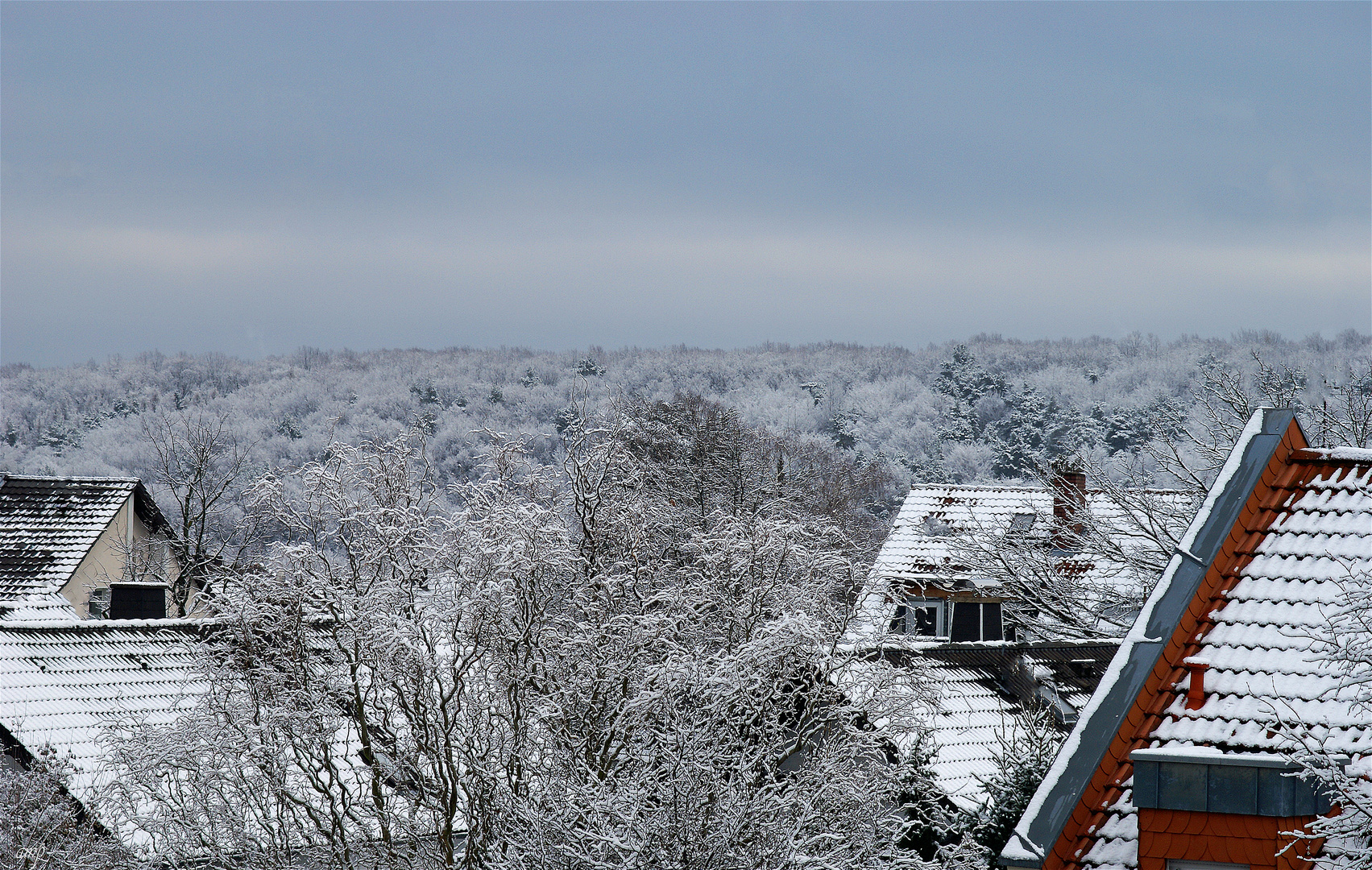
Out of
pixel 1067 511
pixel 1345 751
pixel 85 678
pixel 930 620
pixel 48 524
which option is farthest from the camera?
pixel 930 620

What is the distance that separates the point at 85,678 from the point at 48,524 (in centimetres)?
1427

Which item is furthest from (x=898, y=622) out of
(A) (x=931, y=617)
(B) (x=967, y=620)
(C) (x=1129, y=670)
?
(C) (x=1129, y=670)

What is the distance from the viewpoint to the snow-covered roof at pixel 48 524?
101 feet

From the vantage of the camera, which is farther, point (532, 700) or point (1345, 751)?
point (532, 700)

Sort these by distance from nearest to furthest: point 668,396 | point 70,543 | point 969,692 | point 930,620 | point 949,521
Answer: point 969,692, point 70,543, point 949,521, point 930,620, point 668,396

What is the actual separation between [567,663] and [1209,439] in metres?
14.9

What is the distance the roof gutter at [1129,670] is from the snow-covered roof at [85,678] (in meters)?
12.9

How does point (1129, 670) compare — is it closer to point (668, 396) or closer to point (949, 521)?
point (949, 521)

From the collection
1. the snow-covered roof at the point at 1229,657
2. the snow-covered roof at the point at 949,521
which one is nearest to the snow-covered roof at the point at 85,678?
the snow-covered roof at the point at 949,521

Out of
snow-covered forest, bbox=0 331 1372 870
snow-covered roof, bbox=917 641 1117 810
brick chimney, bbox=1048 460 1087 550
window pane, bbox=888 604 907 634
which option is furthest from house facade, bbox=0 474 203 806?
brick chimney, bbox=1048 460 1087 550

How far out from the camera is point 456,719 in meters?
13.9

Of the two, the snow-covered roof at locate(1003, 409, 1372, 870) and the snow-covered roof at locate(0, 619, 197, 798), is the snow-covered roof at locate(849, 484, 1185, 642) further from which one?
the snow-covered roof at locate(1003, 409, 1372, 870)

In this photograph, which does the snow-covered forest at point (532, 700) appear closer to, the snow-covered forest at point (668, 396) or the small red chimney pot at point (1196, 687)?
the small red chimney pot at point (1196, 687)

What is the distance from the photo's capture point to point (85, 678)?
19.9 meters
